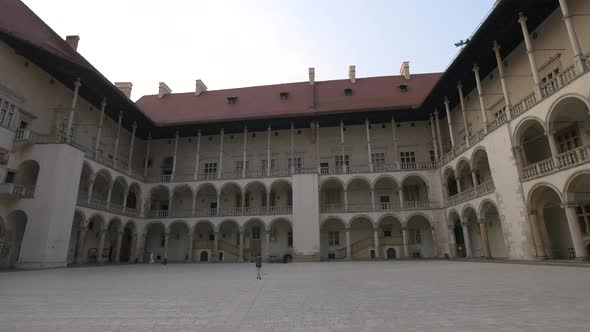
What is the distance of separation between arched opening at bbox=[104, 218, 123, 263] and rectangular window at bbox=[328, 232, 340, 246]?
17223mm

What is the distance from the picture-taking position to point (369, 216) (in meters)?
24.9

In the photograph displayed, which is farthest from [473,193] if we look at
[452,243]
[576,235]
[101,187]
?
[101,187]

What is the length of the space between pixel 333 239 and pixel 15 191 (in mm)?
21363

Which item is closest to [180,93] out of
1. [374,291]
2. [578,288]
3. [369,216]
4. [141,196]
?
[141,196]

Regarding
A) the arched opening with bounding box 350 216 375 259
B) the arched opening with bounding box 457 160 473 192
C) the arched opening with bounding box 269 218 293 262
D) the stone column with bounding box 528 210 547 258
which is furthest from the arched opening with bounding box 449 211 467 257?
the arched opening with bounding box 269 218 293 262

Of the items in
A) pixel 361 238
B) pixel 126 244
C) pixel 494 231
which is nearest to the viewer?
pixel 494 231

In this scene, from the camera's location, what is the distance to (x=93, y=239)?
951 inches

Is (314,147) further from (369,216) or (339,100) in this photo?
(369,216)

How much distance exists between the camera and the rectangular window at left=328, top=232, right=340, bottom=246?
26672 millimetres

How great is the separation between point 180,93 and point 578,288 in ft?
120

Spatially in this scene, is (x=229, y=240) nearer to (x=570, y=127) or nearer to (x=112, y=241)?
(x=112, y=241)

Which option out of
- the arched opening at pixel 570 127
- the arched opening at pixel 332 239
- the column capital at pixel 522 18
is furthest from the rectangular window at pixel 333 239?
the column capital at pixel 522 18

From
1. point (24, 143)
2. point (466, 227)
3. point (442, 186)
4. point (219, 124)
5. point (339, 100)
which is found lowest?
point (466, 227)

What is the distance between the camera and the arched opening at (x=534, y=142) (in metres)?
15.9
